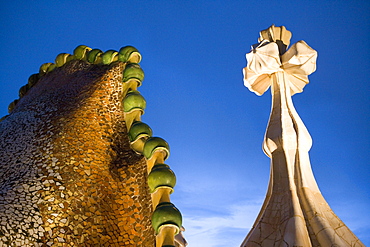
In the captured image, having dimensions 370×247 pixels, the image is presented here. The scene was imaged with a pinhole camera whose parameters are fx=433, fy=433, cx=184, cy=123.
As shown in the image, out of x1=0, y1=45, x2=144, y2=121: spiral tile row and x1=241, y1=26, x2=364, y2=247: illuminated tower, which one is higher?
x1=0, y1=45, x2=144, y2=121: spiral tile row

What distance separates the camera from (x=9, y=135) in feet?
15.3

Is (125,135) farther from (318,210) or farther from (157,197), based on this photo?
(318,210)

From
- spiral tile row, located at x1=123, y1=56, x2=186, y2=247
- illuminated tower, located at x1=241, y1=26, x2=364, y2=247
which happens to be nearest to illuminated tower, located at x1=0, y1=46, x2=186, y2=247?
spiral tile row, located at x1=123, y1=56, x2=186, y2=247

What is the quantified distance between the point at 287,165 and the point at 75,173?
2074mm

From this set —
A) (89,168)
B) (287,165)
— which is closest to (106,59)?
(89,168)

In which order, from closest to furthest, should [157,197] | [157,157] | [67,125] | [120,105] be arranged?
[157,197] → [157,157] → [67,125] → [120,105]

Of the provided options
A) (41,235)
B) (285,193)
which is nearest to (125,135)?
(41,235)

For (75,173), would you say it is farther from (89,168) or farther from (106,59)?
(106,59)

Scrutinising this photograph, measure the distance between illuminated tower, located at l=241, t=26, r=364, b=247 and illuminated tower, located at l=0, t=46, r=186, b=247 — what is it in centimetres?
99

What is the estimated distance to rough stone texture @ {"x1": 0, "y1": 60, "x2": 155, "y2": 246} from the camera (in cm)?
355

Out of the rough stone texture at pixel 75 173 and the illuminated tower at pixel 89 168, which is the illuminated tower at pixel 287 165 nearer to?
the illuminated tower at pixel 89 168

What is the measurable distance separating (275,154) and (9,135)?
9.33 ft

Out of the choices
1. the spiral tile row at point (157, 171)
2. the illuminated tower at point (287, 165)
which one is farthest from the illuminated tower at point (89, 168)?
the illuminated tower at point (287, 165)

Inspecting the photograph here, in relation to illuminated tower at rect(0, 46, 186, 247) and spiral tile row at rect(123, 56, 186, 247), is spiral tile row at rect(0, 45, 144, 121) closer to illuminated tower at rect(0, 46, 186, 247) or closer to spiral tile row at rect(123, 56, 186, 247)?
illuminated tower at rect(0, 46, 186, 247)
